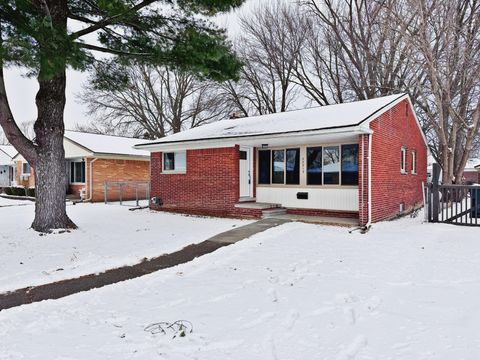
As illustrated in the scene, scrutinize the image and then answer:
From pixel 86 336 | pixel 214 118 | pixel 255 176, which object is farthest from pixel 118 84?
pixel 214 118

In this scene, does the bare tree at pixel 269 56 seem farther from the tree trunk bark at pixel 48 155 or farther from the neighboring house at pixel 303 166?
the tree trunk bark at pixel 48 155

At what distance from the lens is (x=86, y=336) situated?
148 inches

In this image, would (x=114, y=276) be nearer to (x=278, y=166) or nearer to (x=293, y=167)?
(x=293, y=167)

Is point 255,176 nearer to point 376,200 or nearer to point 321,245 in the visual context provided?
point 376,200

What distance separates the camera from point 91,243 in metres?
8.63

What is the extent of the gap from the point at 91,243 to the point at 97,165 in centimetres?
1270

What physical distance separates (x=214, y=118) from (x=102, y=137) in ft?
37.8

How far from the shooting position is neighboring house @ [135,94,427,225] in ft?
36.2

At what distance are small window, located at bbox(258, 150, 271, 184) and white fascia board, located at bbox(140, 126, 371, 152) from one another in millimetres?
497

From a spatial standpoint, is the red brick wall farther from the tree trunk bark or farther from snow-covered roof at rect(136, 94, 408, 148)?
the tree trunk bark

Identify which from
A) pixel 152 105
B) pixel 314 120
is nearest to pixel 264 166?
pixel 314 120

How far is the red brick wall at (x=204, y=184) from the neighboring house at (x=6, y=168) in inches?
812

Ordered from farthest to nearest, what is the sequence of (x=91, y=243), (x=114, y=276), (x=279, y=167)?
1. (x=279, y=167)
2. (x=91, y=243)
3. (x=114, y=276)

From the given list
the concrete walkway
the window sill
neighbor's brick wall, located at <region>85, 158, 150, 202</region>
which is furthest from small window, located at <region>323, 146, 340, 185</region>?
neighbor's brick wall, located at <region>85, 158, 150, 202</region>
